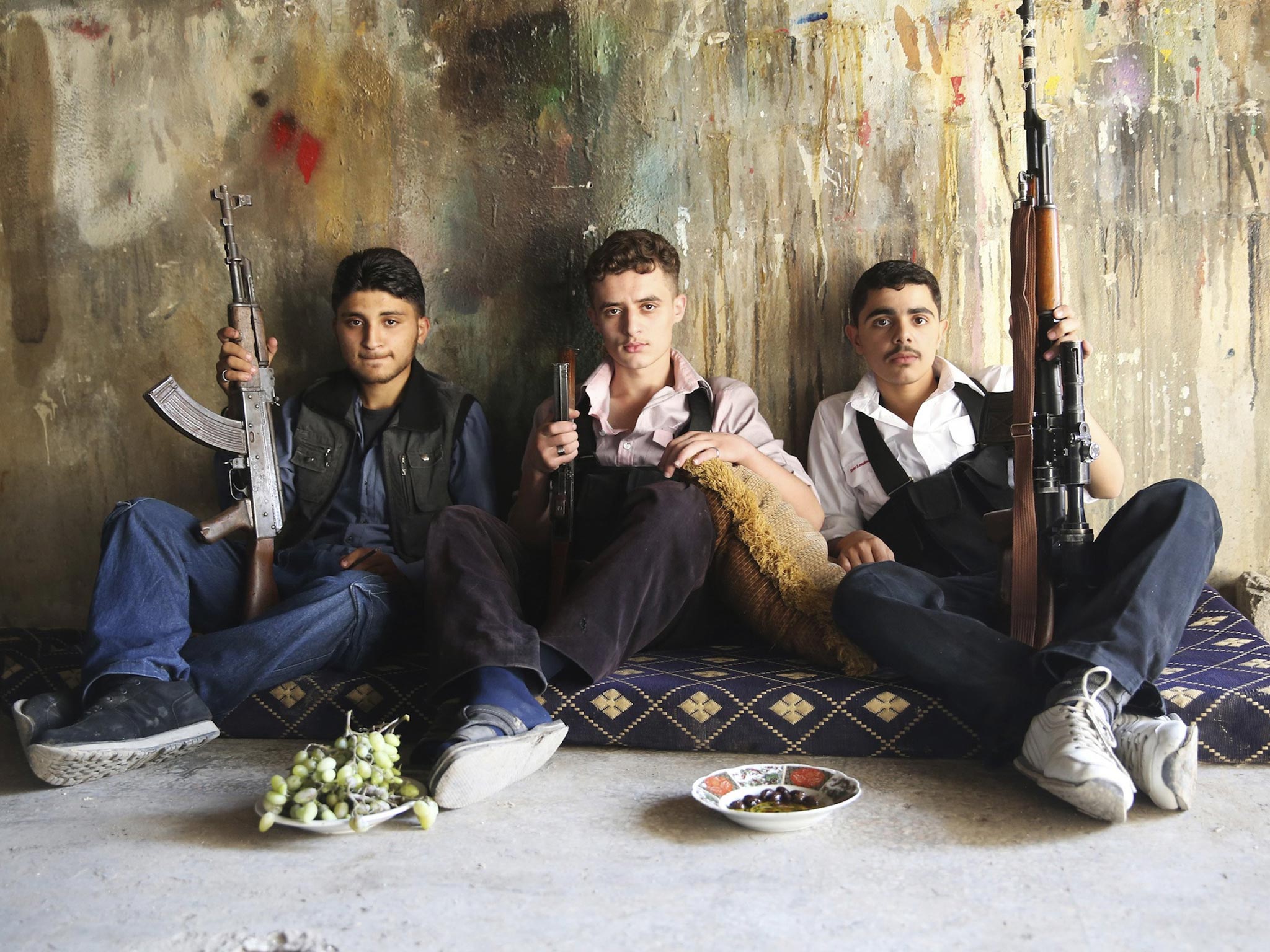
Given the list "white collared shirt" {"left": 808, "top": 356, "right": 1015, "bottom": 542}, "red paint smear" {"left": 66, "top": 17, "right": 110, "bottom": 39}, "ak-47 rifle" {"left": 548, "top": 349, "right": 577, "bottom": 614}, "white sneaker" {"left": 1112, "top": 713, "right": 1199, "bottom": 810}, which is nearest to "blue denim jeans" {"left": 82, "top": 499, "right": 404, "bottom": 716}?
"ak-47 rifle" {"left": 548, "top": 349, "right": 577, "bottom": 614}

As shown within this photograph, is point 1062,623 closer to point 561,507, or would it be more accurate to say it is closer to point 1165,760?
point 1165,760

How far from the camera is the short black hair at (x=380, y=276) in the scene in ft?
10.4

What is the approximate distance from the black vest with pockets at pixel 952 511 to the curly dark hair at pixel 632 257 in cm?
97

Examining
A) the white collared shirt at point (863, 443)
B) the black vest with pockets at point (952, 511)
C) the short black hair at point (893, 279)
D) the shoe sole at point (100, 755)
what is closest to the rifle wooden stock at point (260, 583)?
the shoe sole at point (100, 755)

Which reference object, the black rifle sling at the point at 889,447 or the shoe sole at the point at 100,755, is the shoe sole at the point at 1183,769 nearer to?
the black rifle sling at the point at 889,447

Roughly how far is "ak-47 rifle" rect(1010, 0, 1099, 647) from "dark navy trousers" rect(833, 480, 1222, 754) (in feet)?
0.25

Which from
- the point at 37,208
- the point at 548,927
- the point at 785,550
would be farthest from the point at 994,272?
the point at 37,208

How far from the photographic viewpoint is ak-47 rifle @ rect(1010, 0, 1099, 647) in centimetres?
234

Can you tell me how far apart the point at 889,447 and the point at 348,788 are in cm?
186

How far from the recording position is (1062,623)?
2.34 metres

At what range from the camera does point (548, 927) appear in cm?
161

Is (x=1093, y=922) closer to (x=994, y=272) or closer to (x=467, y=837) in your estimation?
(x=467, y=837)

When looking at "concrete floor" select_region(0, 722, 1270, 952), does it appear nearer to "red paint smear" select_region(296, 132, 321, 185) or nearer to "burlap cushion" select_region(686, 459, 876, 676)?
"burlap cushion" select_region(686, 459, 876, 676)

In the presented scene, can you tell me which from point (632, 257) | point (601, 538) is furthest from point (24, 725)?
point (632, 257)
